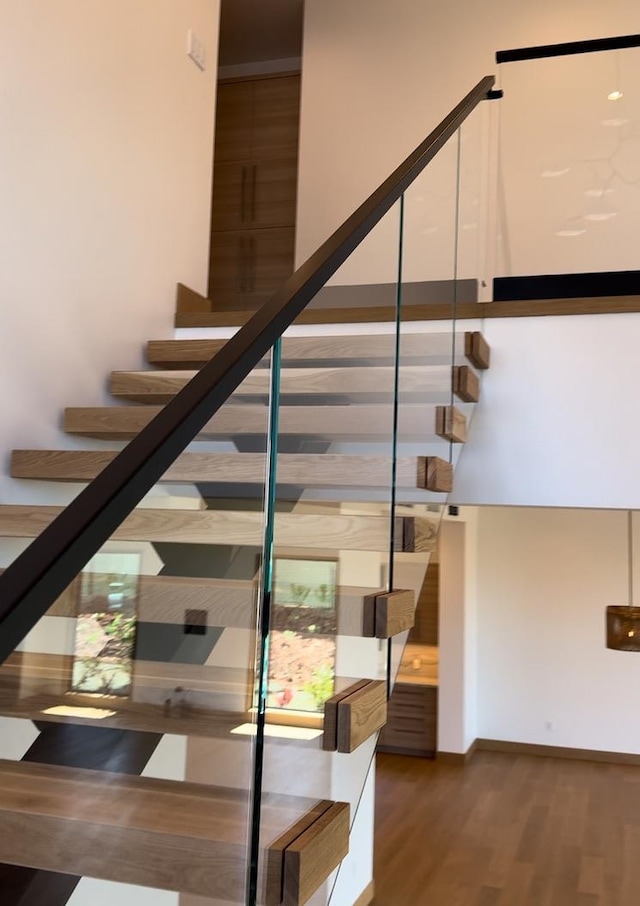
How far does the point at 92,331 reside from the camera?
329 cm

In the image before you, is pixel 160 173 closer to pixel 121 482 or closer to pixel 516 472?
pixel 516 472

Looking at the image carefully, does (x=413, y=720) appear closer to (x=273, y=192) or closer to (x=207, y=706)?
(x=273, y=192)

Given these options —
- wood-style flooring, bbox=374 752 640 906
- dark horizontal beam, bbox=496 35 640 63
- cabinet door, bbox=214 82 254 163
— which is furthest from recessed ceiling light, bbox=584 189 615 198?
wood-style flooring, bbox=374 752 640 906

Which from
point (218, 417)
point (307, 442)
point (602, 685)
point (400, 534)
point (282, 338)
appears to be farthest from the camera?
point (602, 685)

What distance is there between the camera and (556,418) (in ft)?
10.6

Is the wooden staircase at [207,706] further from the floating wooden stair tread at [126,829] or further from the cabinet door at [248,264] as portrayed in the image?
the cabinet door at [248,264]

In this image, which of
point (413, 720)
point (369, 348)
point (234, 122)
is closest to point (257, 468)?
point (369, 348)

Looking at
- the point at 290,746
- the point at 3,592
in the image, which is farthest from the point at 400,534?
the point at 3,592

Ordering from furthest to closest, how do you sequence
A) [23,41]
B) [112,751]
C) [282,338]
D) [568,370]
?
[568,370] → [23,41] → [282,338] → [112,751]

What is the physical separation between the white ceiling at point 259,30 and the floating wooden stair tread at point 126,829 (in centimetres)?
561

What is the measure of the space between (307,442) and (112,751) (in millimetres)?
608

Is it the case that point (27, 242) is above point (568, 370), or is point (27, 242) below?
above

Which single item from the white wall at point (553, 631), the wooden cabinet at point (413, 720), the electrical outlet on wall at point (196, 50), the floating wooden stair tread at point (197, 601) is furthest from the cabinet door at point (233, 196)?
the floating wooden stair tread at point (197, 601)

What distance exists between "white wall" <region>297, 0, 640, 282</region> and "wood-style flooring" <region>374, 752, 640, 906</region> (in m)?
3.99
